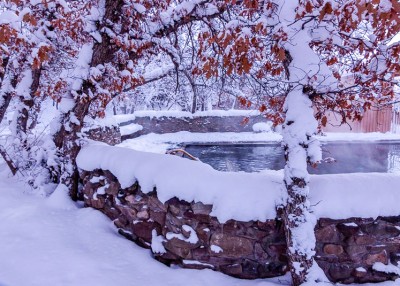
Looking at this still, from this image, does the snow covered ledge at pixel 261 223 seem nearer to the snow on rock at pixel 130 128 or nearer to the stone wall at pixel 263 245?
the stone wall at pixel 263 245

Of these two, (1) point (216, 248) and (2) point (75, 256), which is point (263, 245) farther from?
(2) point (75, 256)

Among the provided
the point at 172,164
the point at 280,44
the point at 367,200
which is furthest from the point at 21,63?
the point at 367,200

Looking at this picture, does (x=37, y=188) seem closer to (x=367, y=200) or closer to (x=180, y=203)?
(x=180, y=203)

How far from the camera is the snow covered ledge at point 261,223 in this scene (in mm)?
3391

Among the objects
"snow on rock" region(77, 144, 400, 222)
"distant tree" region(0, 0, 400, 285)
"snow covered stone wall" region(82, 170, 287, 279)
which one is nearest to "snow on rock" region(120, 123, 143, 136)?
"distant tree" region(0, 0, 400, 285)

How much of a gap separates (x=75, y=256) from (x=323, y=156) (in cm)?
1231

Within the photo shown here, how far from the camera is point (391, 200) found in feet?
11.2

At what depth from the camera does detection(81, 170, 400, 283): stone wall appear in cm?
340

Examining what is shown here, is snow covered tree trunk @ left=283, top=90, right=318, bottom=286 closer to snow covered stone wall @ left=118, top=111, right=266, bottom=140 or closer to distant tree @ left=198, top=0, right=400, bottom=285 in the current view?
distant tree @ left=198, top=0, right=400, bottom=285

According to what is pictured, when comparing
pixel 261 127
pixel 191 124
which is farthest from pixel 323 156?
pixel 191 124

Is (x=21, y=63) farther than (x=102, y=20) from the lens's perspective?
Yes

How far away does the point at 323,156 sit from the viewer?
14.2m

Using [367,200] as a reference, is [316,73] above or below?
above

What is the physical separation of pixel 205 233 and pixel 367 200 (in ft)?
5.37
